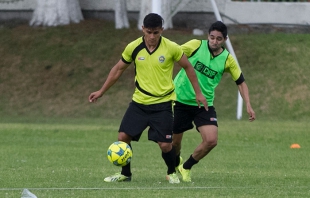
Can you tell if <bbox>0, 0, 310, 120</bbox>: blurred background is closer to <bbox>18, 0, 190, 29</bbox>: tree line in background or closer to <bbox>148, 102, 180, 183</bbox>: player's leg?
<bbox>18, 0, 190, 29</bbox>: tree line in background

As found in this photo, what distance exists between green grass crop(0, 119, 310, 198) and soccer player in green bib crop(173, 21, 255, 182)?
485 millimetres

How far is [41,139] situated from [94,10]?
1604cm

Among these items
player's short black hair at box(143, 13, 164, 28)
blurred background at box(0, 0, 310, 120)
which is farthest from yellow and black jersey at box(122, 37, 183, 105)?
blurred background at box(0, 0, 310, 120)

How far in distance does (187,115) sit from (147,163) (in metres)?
3.22

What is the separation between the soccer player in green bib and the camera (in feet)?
35.2

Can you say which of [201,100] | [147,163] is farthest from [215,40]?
[147,163]

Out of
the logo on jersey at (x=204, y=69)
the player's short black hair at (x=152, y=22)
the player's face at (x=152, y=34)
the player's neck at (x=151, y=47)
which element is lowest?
the logo on jersey at (x=204, y=69)

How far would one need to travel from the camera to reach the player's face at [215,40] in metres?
10.6

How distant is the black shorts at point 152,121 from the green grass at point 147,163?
0.61 meters

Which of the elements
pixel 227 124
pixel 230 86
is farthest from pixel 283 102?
pixel 227 124

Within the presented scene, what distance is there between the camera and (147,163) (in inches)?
553

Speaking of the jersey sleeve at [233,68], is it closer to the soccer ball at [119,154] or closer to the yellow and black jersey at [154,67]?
the yellow and black jersey at [154,67]

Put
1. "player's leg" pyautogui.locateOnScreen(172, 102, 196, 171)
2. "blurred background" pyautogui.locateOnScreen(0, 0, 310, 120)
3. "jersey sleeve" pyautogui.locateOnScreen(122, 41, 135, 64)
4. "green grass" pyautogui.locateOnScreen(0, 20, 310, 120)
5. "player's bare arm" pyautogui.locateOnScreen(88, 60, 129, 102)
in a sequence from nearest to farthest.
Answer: "jersey sleeve" pyautogui.locateOnScreen(122, 41, 135, 64) → "player's bare arm" pyautogui.locateOnScreen(88, 60, 129, 102) → "player's leg" pyautogui.locateOnScreen(172, 102, 196, 171) → "green grass" pyautogui.locateOnScreen(0, 20, 310, 120) → "blurred background" pyautogui.locateOnScreen(0, 0, 310, 120)

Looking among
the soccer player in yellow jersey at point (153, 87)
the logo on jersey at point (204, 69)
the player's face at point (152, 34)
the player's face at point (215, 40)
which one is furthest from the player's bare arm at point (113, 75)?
the player's face at point (215, 40)
